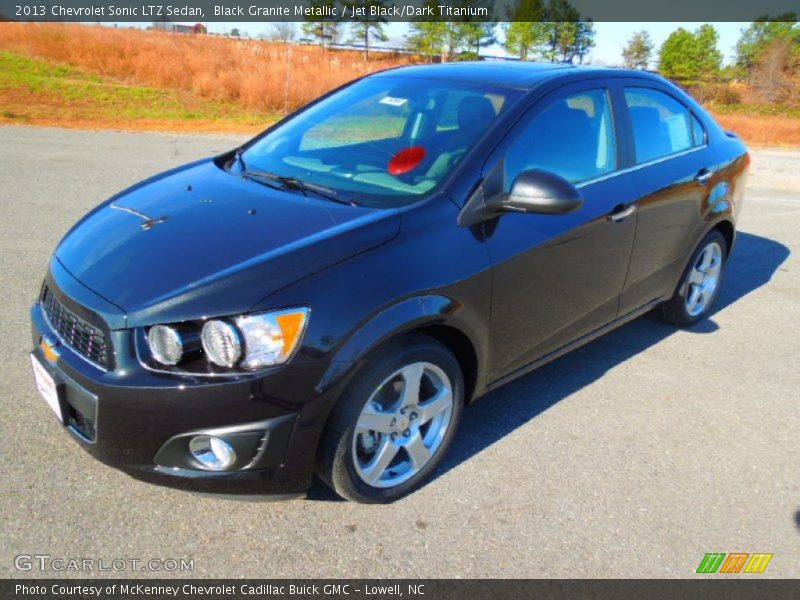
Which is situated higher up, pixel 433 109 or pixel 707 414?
pixel 433 109

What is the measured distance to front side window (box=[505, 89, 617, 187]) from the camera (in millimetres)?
3197

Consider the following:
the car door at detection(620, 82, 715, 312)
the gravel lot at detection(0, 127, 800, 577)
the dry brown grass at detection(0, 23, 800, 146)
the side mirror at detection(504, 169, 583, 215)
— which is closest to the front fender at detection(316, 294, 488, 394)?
the side mirror at detection(504, 169, 583, 215)

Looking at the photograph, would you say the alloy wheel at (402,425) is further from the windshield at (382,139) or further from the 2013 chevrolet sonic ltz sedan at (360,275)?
the windshield at (382,139)

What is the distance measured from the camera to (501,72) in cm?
367

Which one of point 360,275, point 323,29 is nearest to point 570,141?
point 360,275

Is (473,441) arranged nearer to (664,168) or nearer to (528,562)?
(528,562)

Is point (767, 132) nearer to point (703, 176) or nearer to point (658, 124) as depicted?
point (703, 176)

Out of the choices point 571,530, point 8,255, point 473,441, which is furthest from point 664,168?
point 8,255

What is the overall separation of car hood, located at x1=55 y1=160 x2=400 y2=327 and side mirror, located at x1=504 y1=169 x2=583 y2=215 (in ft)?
1.72

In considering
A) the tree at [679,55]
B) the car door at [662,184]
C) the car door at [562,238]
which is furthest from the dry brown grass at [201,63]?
the tree at [679,55]

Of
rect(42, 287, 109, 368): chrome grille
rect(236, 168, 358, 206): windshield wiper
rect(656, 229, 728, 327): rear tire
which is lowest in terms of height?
rect(656, 229, 728, 327): rear tire

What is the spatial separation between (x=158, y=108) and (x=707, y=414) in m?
18.8

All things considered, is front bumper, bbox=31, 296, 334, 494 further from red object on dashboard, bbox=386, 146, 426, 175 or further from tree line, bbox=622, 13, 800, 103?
tree line, bbox=622, 13, 800, 103

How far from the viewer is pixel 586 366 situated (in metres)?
4.21
